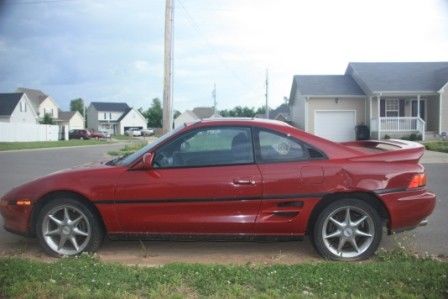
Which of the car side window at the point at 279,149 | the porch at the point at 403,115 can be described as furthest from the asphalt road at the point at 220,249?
the porch at the point at 403,115

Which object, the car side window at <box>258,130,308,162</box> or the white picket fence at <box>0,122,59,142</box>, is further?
the white picket fence at <box>0,122,59,142</box>

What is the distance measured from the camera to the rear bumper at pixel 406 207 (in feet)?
17.7

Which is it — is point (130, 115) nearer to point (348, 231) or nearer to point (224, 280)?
point (348, 231)

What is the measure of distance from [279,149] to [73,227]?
2.39m

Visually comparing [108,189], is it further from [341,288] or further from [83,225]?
[341,288]

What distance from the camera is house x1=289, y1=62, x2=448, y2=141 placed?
31984mm

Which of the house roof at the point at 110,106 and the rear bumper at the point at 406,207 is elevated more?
the house roof at the point at 110,106

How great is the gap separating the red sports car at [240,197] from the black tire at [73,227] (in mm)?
11

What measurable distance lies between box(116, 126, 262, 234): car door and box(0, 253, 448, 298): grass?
0.55m

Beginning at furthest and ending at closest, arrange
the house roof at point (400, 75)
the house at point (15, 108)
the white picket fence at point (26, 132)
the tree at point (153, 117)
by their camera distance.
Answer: the tree at point (153, 117), the house at point (15, 108), the white picket fence at point (26, 132), the house roof at point (400, 75)

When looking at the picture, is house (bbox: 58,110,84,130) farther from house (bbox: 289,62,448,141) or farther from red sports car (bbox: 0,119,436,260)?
red sports car (bbox: 0,119,436,260)

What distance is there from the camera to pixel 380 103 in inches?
1308

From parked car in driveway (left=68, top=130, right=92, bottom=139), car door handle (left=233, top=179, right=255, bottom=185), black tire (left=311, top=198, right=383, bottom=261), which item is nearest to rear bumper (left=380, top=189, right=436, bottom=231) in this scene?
black tire (left=311, top=198, right=383, bottom=261)

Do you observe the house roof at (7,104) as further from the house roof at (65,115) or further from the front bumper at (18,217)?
the front bumper at (18,217)
